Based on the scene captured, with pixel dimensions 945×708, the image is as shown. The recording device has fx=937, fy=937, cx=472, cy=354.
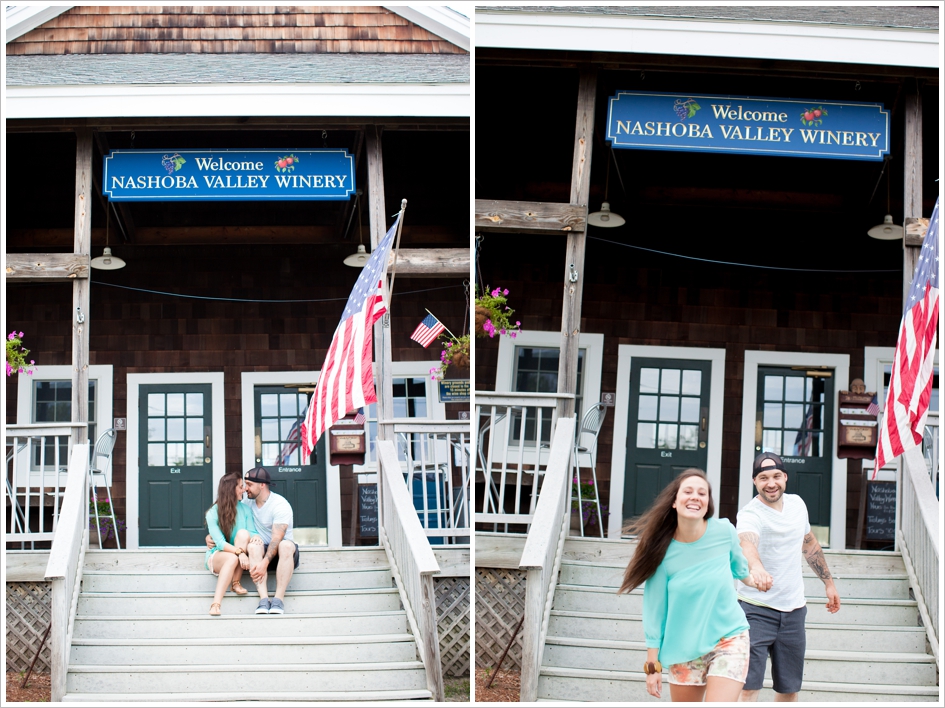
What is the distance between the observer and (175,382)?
8492 millimetres

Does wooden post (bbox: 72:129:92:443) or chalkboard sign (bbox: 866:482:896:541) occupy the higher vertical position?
wooden post (bbox: 72:129:92:443)

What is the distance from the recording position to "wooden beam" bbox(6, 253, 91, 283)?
6.28m

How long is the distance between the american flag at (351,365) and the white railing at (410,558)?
1.96 feet

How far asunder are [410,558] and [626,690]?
4.57 ft

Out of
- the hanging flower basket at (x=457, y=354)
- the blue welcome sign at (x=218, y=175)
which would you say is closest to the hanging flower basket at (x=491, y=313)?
the hanging flower basket at (x=457, y=354)

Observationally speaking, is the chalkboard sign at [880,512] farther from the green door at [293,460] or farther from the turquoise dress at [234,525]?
the turquoise dress at [234,525]

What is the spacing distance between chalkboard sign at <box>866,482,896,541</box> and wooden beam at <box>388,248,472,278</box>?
402 cm


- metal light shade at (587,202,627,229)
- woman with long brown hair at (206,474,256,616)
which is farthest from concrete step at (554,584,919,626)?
metal light shade at (587,202,627,229)

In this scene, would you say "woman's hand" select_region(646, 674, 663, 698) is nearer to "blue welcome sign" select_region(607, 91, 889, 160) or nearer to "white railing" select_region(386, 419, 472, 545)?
"white railing" select_region(386, 419, 472, 545)

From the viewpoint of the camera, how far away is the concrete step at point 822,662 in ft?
15.8

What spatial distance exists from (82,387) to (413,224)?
3438 mm

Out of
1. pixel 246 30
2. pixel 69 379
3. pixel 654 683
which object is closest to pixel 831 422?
pixel 654 683

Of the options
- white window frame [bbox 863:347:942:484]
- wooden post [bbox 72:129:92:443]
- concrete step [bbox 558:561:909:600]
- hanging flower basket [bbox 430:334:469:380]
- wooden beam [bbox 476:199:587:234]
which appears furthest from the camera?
white window frame [bbox 863:347:942:484]

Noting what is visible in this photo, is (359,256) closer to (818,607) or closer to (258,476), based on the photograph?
(258,476)
